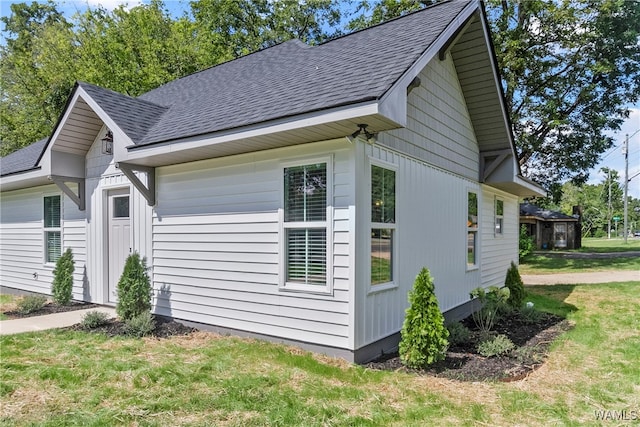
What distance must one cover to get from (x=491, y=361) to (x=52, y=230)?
366 inches

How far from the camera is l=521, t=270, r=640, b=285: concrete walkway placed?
41.7ft

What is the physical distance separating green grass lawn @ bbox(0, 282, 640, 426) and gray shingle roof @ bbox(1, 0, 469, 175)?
2.81 m

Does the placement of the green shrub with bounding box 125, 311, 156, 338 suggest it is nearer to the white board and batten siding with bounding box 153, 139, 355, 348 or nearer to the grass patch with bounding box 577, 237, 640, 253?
the white board and batten siding with bounding box 153, 139, 355, 348

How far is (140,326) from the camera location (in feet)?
19.1

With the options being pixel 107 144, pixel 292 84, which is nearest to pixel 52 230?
pixel 107 144

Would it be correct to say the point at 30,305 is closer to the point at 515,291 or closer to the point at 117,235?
the point at 117,235

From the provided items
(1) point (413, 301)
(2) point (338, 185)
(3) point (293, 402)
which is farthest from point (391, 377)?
(2) point (338, 185)

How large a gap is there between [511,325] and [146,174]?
6818 mm

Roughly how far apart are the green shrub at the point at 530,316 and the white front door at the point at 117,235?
7363mm

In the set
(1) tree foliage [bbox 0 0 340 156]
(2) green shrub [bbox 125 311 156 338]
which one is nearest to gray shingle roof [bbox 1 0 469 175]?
(2) green shrub [bbox 125 311 156 338]

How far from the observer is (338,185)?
4754 millimetres

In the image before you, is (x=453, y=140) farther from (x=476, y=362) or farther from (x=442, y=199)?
(x=476, y=362)

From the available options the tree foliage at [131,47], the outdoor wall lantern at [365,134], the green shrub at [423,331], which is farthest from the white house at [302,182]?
the tree foliage at [131,47]

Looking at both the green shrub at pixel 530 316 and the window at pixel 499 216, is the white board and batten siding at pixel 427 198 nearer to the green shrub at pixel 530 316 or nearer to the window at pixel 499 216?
the green shrub at pixel 530 316
